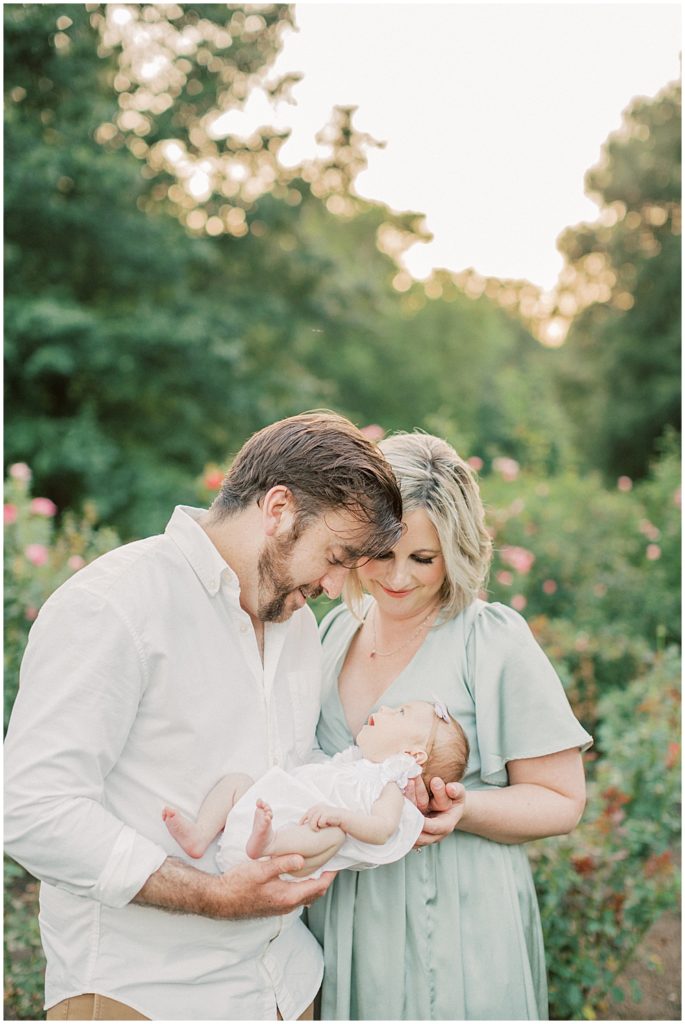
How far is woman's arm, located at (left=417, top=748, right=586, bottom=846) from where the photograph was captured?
7.71 feet

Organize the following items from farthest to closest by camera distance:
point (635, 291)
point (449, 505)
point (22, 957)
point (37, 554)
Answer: point (635, 291) < point (37, 554) < point (22, 957) < point (449, 505)

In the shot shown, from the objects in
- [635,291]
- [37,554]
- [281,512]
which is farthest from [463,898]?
[635,291]

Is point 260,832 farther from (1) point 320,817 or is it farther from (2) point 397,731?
(2) point 397,731

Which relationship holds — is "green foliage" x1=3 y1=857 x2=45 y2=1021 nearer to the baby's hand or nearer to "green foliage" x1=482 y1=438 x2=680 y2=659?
the baby's hand

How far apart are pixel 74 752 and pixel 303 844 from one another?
0.62 m

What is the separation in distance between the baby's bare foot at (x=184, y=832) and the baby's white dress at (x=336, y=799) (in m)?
0.08

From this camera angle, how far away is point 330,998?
2.44 metres

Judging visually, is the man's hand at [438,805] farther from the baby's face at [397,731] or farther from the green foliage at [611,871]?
the green foliage at [611,871]

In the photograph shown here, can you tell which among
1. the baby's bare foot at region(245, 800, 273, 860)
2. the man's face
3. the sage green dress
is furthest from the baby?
the man's face

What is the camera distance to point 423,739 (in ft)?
7.76

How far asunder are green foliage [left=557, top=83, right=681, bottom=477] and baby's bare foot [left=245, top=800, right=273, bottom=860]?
2306 centimetres

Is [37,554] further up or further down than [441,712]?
further up

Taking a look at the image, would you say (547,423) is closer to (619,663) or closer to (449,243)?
(619,663)

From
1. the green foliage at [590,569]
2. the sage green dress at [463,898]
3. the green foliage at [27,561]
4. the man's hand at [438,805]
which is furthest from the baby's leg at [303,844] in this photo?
the green foliage at [590,569]
